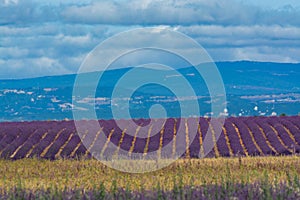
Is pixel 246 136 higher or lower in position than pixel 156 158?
higher

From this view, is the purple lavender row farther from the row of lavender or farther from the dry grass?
the dry grass

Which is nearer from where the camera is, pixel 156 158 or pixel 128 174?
pixel 128 174

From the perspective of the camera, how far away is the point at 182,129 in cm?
4419

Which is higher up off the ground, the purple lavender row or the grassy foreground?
the purple lavender row

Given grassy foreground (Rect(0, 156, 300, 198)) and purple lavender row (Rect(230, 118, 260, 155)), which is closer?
grassy foreground (Rect(0, 156, 300, 198))

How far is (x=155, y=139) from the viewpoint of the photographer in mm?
41625

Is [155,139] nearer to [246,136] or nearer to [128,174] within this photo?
[246,136]

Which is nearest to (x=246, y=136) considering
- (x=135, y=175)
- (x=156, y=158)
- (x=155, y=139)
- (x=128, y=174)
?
(x=155, y=139)

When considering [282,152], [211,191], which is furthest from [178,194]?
[282,152]

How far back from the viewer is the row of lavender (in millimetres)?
37969

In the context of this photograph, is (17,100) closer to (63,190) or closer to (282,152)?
(282,152)

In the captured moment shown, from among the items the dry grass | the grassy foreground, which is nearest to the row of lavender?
the grassy foreground

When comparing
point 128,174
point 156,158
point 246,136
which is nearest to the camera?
point 128,174

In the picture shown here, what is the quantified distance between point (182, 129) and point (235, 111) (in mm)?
75266
